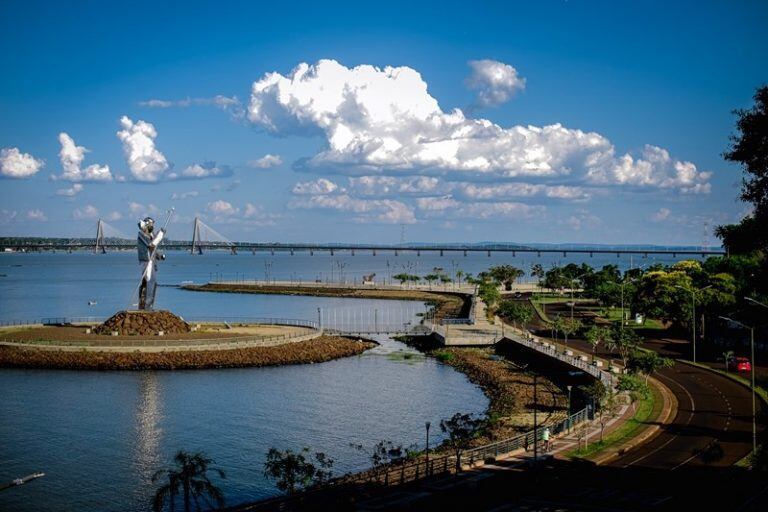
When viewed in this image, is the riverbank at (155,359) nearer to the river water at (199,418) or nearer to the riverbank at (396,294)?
the river water at (199,418)

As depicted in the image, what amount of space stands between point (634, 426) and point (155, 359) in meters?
50.0

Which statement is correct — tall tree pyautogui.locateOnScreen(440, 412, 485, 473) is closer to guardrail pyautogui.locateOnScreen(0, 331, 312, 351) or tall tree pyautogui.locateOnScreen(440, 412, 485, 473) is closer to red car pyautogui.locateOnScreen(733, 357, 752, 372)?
red car pyautogui.locateOnScreen(733, 357, 752, 372)

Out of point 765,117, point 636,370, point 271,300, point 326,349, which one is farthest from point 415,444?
point 271,300

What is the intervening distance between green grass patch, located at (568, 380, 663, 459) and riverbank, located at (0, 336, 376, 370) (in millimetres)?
40217

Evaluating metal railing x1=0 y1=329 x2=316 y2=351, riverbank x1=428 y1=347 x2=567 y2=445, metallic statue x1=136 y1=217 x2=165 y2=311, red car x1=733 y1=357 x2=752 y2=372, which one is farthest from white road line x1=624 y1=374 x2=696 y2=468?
metallic statue x1=136 y1=217 x2=165 y2=311

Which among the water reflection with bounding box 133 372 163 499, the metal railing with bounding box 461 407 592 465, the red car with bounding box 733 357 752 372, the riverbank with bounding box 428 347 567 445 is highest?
the red car with bounding box 733 357 752 372

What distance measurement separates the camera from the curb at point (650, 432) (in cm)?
4158

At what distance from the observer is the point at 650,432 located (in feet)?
153

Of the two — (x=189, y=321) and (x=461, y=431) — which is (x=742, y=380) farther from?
(x=189, y=321)

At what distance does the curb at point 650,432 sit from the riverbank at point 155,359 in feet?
133

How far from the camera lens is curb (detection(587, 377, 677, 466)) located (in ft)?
136

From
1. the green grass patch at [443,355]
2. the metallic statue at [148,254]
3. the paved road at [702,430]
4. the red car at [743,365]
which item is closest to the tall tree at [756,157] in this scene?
the paved road at [702,430]

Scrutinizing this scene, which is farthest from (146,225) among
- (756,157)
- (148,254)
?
→ (756,157)

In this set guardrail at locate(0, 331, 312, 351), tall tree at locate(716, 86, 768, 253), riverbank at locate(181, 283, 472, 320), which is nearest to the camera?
tall tree at locate(716, 86, 768, 253)
